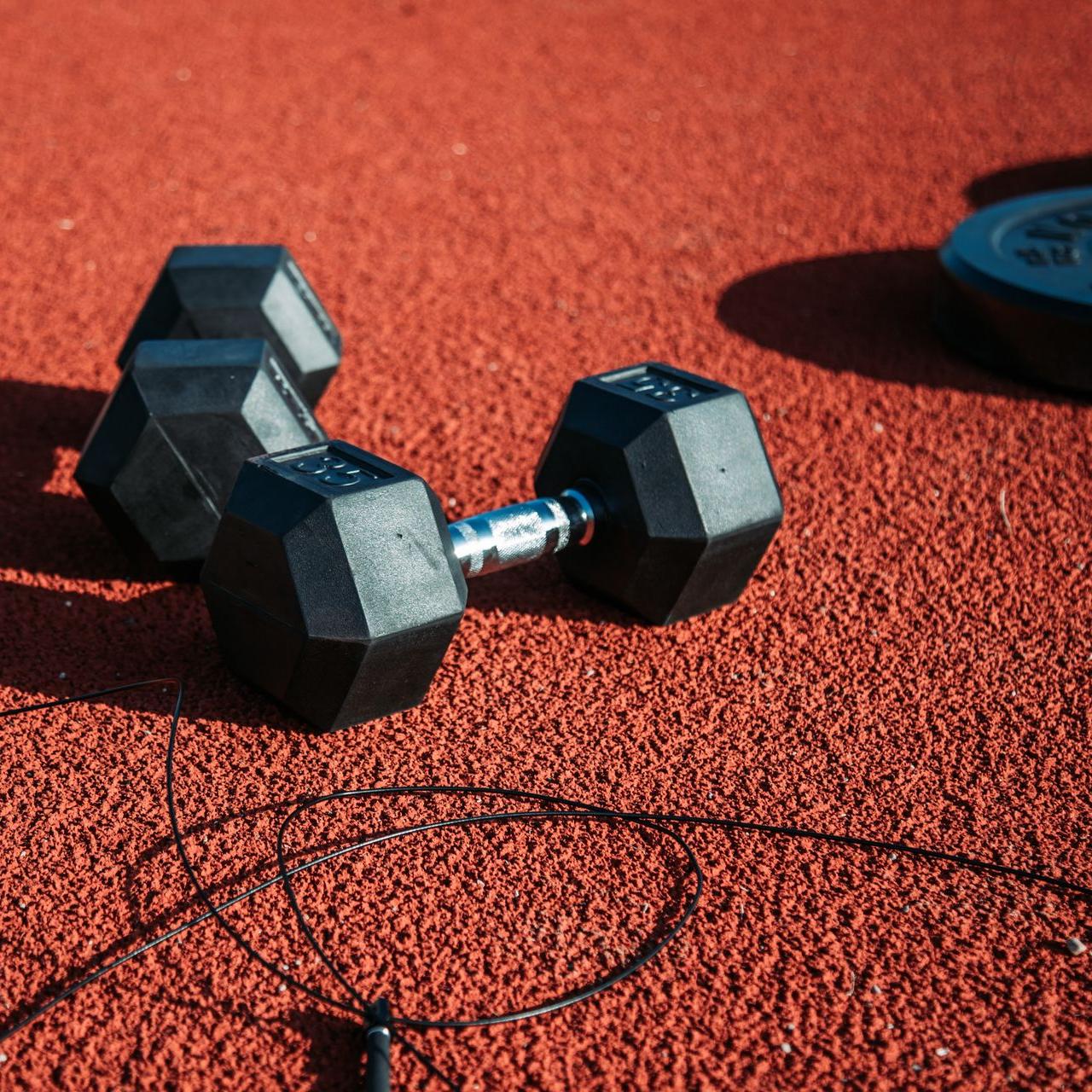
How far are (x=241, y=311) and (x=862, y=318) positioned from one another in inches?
94.2

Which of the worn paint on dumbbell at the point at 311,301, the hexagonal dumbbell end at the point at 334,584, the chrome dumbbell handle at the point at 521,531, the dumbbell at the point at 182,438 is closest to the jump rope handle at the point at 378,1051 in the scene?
the hexagonal dumbbell end at the point at 334,584

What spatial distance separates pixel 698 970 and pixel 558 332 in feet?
9.29

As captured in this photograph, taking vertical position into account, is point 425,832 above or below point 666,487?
below

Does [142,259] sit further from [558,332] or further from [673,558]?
[673,558]

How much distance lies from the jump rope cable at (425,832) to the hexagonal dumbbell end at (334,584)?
0.23 m

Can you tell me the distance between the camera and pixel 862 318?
4758 millimetres

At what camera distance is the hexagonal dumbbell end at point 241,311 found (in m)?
3.67

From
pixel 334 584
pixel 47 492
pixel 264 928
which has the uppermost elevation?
pixel 334 584

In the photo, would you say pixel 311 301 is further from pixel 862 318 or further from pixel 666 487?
pixel 862 318

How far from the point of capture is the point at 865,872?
2428 millimetres

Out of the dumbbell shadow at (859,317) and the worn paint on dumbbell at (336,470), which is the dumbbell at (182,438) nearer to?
the worn paint on dumbbell at (336,470)

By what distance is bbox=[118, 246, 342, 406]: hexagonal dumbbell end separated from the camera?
12.0 feet

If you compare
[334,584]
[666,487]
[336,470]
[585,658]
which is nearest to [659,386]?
[666,487]

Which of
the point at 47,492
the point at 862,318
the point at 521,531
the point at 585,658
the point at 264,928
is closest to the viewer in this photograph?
the point at 264,928
